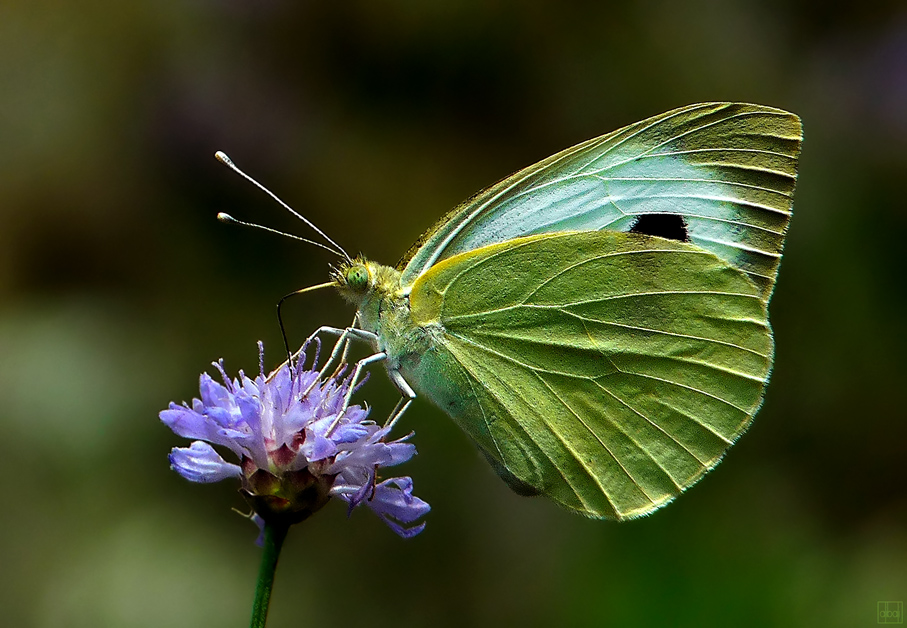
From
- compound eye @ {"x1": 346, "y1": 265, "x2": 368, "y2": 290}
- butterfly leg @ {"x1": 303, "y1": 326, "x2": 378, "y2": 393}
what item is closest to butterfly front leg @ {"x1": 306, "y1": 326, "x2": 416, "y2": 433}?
butterfly leg @ {"x1": 303, "y1": 326, "x2": 378, "y2": 393}

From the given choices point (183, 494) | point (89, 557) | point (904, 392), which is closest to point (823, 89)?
point (904, 392)

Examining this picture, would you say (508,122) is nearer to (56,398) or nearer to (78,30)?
(78,30)

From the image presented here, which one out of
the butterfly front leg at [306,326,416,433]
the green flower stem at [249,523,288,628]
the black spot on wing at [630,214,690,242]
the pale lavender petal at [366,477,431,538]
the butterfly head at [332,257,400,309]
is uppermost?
the black spot on wing at [630,214,690,242]

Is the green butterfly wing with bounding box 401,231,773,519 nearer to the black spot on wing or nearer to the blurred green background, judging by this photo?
the black spot on wing

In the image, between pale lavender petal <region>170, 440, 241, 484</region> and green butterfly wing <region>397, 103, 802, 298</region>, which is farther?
green butterfly wing <region>397, 103, 802, 298</region>

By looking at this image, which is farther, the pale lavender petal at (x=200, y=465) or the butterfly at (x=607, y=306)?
the butterfly at (x=607, y=306)

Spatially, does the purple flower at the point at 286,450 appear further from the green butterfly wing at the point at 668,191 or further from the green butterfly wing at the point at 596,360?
the green butterfly wing at the point at 668,191

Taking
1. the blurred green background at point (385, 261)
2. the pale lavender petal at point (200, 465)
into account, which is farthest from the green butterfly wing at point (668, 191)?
the blurred green background at point (385, 261)

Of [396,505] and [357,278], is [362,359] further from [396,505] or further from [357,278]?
[396,505]
